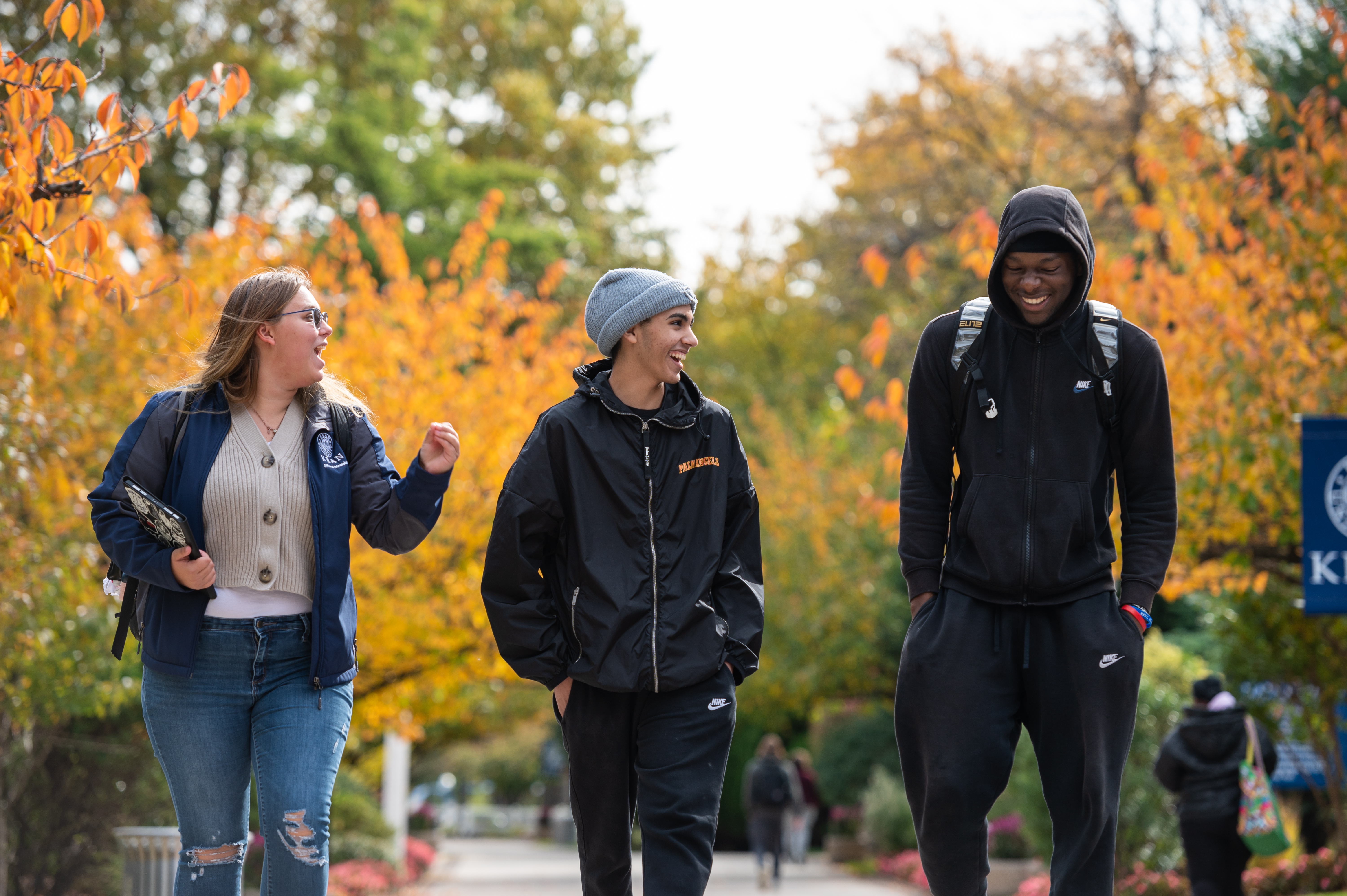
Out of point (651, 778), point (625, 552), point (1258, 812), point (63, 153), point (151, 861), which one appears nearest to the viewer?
point (651, 778)

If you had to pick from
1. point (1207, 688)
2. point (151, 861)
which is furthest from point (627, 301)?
point (1207, 688)

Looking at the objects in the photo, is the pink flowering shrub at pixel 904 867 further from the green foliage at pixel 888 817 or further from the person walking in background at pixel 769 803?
the person walking in background at pixel 769 803

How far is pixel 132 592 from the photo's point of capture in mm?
3830

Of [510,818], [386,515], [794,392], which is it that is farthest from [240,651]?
[510,818]

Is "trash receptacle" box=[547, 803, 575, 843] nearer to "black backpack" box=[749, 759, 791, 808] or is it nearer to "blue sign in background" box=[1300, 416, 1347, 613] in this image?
"black backpack" box=[749, 759, 791, 808]

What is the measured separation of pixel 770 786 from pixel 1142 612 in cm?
1540

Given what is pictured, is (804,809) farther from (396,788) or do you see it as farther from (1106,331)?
(1106,331)

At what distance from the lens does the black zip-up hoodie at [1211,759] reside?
8766 mm

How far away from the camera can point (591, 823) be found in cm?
409

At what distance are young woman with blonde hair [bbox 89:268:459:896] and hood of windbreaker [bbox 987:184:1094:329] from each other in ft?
5.03

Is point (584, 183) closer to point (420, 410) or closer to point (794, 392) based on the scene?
point (794, 392)

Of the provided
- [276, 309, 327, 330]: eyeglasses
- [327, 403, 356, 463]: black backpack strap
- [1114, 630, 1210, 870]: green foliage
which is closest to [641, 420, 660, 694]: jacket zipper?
[327, 403, 356, 463]: black backpack strap

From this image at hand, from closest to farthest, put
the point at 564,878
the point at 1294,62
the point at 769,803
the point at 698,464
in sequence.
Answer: the point at 698,464
the point at 1294,62
the point at 769,803
the point at 564,878

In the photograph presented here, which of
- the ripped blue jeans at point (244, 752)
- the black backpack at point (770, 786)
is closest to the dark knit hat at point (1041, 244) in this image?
the ripped blue jeans at point (244, 752)
